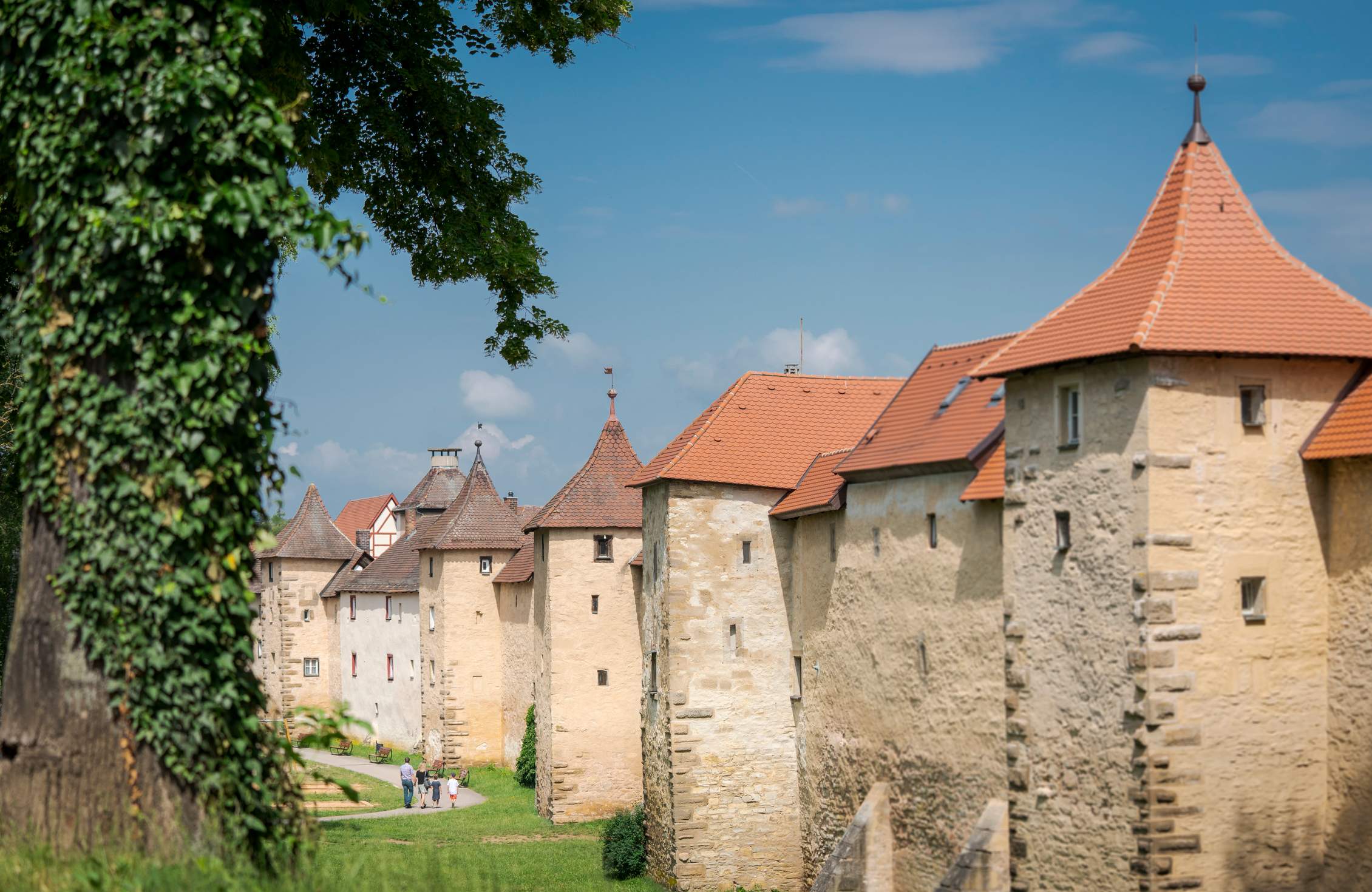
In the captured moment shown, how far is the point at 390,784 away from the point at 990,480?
102 ft

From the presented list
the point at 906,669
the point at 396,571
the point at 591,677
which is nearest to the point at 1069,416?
the point at 906,669

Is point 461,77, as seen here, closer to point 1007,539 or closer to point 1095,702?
point 1007,539

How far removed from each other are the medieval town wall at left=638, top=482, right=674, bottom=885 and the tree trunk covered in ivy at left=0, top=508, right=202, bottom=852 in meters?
19.7

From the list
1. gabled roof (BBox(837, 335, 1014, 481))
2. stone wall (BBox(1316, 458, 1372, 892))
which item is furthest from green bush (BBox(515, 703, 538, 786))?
stone wall (BBox(1316, 458, 1372, 892))

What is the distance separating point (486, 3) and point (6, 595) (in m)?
19.5

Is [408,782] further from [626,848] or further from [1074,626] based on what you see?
[1074,626]

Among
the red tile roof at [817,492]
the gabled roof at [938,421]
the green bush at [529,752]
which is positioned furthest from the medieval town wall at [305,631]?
the gabled roof at [938,421]

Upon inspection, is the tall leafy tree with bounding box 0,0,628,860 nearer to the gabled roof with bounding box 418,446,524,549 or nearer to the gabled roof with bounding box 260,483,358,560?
the gabled roof with bounding box 418,446,524,549

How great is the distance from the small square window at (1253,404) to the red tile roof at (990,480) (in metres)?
3.48

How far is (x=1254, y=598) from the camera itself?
1667 cm

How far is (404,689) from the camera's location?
55.0 m

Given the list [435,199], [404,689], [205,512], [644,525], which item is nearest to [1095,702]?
[435,199]

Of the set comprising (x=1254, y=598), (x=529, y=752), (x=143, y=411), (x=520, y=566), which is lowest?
(x=529, y=752)

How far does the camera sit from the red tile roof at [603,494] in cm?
3844
